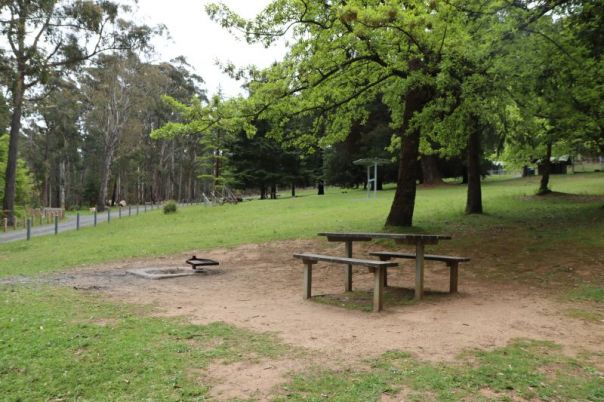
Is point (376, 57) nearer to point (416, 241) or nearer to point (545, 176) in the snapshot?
point (416, 241)

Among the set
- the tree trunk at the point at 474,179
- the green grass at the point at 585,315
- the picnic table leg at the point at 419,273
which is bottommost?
the green grass at the point at 585,315

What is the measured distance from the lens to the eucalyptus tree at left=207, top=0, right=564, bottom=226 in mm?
9945

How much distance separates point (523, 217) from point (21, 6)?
26.1 m

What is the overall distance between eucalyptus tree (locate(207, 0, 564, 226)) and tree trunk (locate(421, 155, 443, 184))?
21628 millimetres

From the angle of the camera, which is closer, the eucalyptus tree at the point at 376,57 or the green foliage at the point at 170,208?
the eucalyptus tree at the point at 376,57

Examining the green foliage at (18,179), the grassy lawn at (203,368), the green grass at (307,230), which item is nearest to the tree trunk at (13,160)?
the green foliage at (18,179)

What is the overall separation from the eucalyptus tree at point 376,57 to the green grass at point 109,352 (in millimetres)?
6553

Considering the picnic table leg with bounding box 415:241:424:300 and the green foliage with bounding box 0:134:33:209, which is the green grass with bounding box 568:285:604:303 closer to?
the picnic table leg with bounding box 415:241:424:300

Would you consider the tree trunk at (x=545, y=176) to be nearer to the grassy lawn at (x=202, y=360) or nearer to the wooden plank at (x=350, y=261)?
the grassy lawn at (x=202, y=360)

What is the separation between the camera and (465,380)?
4.07m

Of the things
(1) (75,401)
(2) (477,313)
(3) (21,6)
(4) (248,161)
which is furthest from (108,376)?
(4) (248,161)

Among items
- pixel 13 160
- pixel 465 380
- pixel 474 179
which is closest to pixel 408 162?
pixel 474 179

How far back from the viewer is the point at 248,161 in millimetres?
44594

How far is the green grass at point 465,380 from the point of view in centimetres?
381
